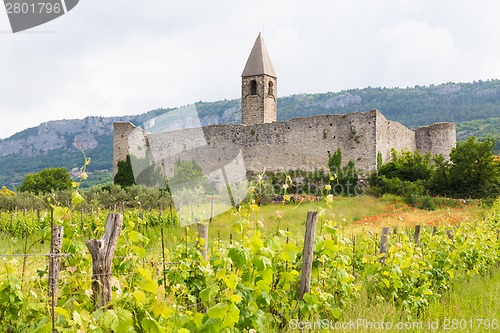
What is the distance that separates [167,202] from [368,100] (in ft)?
289

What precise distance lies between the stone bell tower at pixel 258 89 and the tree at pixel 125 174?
317 inches

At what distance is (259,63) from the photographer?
3275 cm

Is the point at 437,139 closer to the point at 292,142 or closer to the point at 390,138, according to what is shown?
the point at 390,138

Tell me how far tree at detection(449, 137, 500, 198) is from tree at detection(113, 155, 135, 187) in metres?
19.7

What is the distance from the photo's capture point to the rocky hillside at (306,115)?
3231 inches

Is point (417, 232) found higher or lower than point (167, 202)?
higher

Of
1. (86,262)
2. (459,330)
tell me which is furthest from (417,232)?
(86,262)

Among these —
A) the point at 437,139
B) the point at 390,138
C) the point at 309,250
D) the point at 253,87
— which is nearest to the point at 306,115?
the point at 253,87

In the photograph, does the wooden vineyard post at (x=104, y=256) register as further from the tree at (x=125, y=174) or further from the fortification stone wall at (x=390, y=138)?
the tree at (x=125, y=174)

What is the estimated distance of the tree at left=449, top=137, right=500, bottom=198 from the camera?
21344 millimetres

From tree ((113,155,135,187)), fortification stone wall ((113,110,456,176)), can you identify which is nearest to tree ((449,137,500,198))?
fortification stone wall ((113,110,456,176))

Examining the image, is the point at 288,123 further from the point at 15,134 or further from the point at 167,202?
the point at 15,134

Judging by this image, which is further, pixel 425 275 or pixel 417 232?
pixel 417 232

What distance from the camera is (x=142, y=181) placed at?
32.6 m
